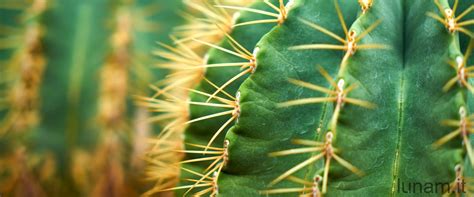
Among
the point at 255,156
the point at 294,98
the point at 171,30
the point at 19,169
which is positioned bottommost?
the point at 19,169

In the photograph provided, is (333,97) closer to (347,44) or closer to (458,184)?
(347,44)

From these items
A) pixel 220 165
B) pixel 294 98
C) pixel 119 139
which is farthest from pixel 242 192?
pixel 119 139

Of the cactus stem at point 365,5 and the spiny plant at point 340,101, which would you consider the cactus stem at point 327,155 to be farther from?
the cactus stem at point 365,5

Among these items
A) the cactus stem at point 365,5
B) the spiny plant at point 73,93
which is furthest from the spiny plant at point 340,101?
the spiny plant at point 73,93

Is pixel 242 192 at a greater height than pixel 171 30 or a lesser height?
lesser

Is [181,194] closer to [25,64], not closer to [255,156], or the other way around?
[255,156]

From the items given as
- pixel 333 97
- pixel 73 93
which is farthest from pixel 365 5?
pixel 73 93

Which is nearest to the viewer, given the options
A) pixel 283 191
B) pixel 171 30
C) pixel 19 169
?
pixel 283 191
